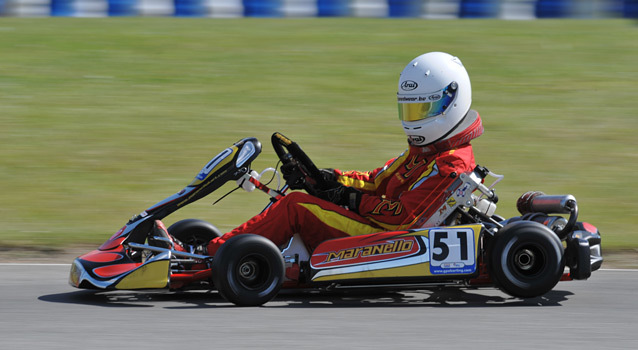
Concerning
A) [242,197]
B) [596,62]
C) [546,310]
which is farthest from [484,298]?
[596,62]

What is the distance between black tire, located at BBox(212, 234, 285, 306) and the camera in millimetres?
5102

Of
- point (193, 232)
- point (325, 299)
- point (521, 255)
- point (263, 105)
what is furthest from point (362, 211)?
point (263, 105)

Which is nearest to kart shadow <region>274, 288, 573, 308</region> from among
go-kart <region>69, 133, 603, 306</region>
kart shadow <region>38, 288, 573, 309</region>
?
kart shadow <region>38, 288, 573, 309</region>

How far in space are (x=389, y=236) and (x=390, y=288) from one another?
1.86 feet

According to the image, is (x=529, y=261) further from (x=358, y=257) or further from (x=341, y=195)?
(x=341, y=195)

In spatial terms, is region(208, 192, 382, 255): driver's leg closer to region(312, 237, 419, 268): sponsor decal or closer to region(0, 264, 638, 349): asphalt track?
region(312, 237, 419, 268): sponsor decal

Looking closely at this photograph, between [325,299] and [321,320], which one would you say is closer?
[321,320]

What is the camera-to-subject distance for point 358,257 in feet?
17.3

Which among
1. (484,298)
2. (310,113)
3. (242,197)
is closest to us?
(484,298)

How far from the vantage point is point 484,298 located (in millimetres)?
5625

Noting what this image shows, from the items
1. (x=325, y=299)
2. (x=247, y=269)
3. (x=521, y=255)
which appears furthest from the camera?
(x=325, y=299)

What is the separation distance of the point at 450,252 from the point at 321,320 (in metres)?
0.91

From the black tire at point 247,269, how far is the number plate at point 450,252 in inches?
35.6

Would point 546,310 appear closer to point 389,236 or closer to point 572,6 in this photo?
point 389,236
